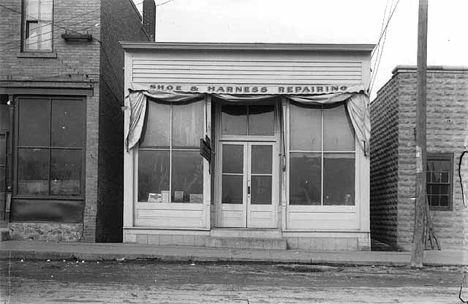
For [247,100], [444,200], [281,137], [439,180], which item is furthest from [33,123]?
[444,200]

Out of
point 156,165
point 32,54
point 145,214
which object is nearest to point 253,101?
point 156,165

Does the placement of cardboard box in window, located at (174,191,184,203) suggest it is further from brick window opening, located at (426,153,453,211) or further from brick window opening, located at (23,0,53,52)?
brick window opening, located at (426,153,453,211)

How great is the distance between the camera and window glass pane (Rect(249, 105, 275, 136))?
48.9 feet

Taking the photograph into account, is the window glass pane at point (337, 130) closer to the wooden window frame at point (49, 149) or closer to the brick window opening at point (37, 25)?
the wooden window frame at point (49, 149)

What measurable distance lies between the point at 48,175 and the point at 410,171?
369 inches

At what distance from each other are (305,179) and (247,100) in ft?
8.28

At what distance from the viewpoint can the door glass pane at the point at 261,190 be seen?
14734 mm

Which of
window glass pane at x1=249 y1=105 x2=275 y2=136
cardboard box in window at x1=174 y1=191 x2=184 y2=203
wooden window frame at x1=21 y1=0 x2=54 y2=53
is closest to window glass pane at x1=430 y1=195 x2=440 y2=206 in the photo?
window glass pane at x1=249 y1=105 x2=275 y2=136

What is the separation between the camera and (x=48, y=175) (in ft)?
47.3

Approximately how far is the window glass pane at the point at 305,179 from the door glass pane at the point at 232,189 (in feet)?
4.63

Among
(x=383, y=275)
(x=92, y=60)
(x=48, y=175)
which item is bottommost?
(x=383, y=275)

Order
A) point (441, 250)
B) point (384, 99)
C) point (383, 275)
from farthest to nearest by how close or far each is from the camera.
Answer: point (384, 99) → point (441, 250) → point (383, 275)

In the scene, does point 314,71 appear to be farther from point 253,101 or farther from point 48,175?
point 48,175

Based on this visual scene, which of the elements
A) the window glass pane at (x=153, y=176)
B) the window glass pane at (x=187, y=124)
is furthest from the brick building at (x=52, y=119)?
the window glass pane at (x=187, y=124)
